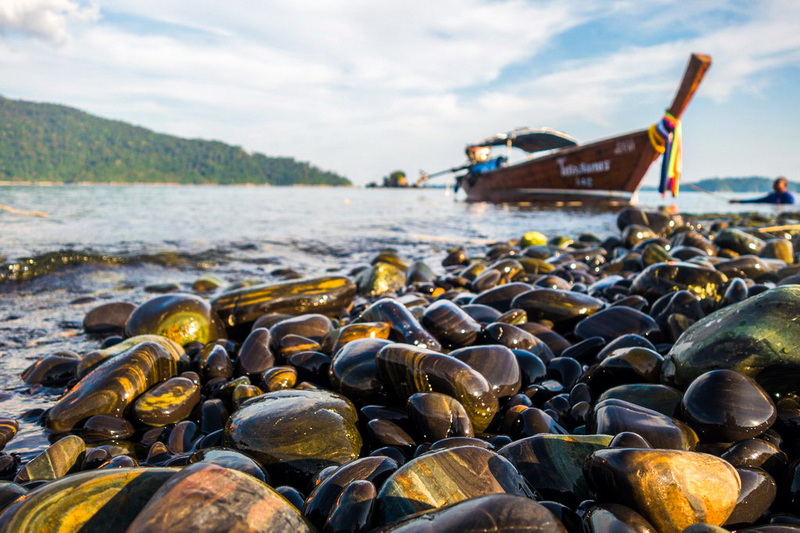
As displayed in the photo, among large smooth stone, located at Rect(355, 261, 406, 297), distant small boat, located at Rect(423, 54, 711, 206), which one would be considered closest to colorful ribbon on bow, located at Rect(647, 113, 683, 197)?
distant small boat, located at Rect(423, 54, 711, 206)

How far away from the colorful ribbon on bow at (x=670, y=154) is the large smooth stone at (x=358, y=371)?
1870cm

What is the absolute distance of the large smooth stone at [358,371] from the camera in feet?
8.31

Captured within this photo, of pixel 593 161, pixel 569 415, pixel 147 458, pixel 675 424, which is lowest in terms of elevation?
pixel 147 458

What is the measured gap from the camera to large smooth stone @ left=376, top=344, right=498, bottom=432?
90.4 inches

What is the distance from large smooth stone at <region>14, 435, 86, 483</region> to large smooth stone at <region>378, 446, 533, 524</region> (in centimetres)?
155

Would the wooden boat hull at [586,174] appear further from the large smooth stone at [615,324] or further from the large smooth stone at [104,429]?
the large smooth stone at [104,429]

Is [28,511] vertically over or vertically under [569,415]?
over

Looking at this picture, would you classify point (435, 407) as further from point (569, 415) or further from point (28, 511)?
point (28, 511)

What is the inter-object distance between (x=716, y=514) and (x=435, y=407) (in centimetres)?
108

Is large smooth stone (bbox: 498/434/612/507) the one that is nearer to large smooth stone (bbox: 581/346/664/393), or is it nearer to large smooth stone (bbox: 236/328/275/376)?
large smooth stone (bbox: 581/346/664/393)

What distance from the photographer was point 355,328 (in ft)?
10.4

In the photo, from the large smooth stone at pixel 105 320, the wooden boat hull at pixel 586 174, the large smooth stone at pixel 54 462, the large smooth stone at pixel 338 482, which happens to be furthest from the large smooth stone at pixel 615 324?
the wooden boat hull at pixel 586 174

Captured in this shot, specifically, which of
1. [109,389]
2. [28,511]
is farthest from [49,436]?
[28,511]

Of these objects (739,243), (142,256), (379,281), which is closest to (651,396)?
(379,281)
